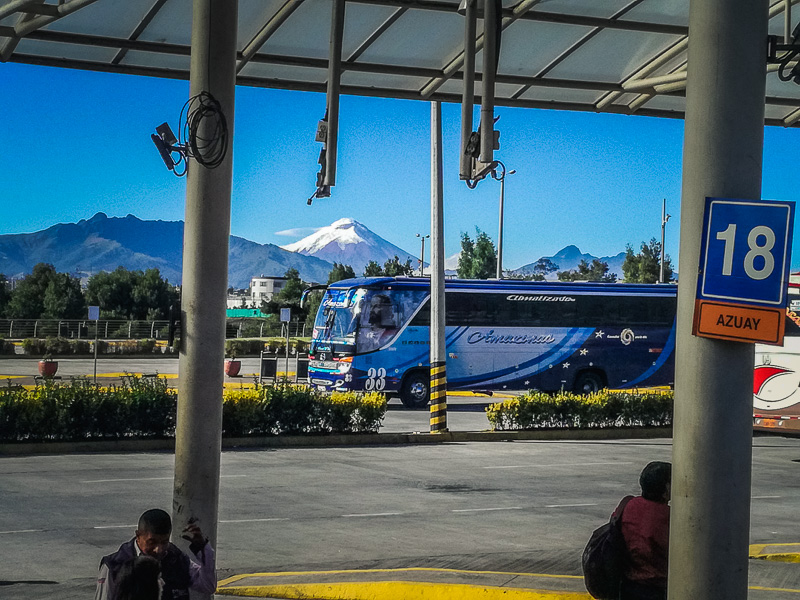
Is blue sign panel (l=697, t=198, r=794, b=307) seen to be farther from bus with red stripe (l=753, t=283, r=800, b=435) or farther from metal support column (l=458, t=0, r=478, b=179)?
bus with red stripe (l=753, t=283, r=800, b=435)

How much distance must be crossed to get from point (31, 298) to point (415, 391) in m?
63.8

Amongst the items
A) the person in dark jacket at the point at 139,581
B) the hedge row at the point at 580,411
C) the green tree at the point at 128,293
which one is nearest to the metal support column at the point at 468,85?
the person in dark jacket at the point at 139,581

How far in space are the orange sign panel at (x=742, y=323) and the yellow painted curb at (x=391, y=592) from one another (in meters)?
3.41

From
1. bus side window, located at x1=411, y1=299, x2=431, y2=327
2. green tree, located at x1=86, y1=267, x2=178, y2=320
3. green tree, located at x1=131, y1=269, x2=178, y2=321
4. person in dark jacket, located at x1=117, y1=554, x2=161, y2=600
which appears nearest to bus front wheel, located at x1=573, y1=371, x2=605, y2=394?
bus side window, located at x1=411, y1=299, x2=431, y2=327

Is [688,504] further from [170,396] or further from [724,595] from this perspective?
[170,396]

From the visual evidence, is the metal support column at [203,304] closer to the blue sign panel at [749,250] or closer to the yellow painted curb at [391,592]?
the yellow painted curb at [391,592]

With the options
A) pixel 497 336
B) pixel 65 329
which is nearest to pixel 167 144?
pixel 497 336

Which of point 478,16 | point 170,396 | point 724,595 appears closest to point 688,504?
point 724,595

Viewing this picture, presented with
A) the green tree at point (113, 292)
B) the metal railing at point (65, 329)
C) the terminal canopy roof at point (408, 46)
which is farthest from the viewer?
the green tree at point (113, 292)

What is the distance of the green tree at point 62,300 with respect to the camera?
3290 inches

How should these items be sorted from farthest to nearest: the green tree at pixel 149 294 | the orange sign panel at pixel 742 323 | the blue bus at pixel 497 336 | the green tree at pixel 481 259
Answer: the green tree at pixel 149 294, the green tree at pixel 481 259, the blue bus at pixel 497 336, the orange sign panel at pixel 742 323

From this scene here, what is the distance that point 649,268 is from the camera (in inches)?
3334

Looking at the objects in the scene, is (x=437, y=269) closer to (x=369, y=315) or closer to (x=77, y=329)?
(x=369, y=315)

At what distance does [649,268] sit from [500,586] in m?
79.8
